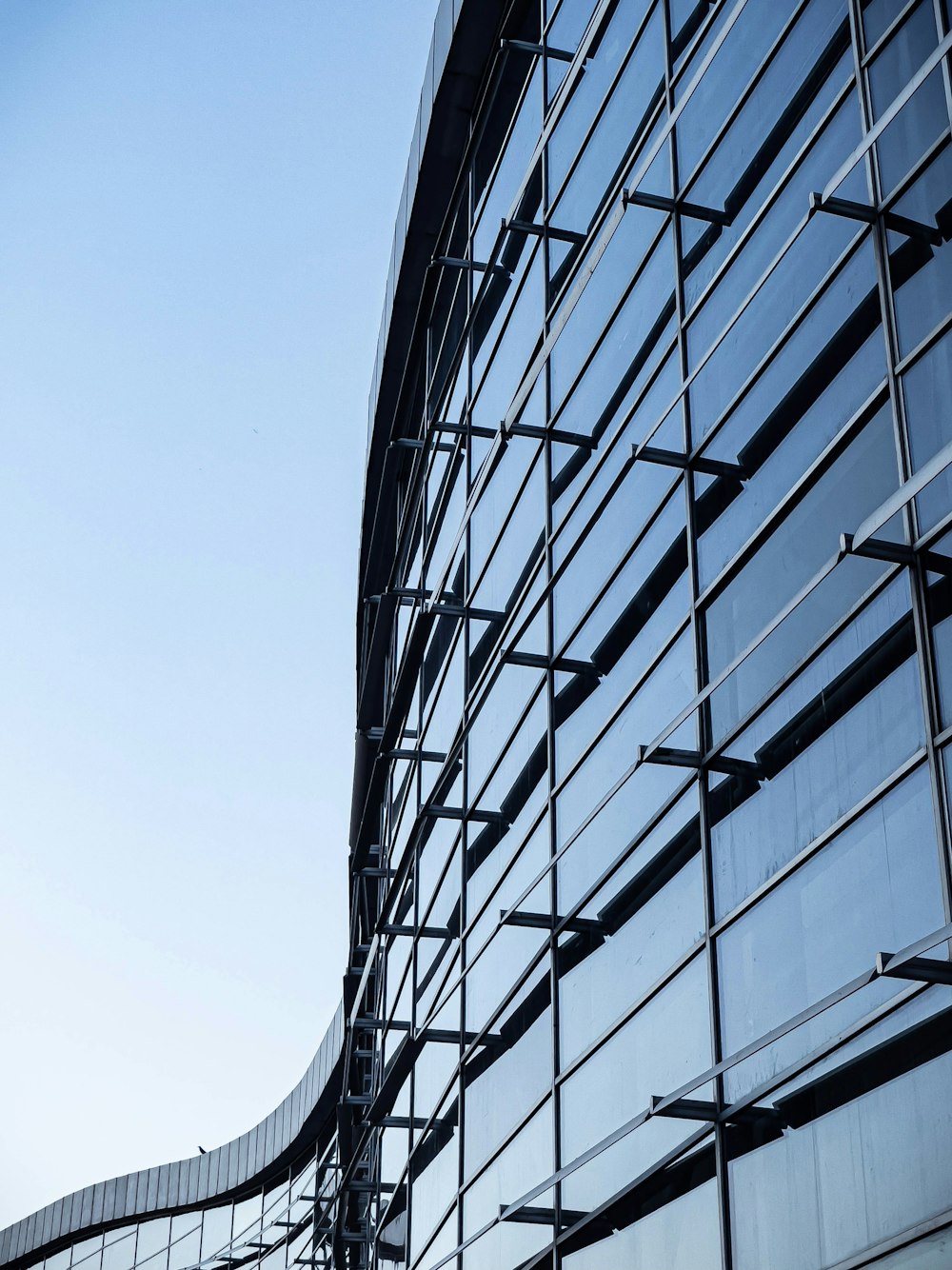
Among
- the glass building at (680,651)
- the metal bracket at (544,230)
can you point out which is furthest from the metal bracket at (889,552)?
the metal bracket at (544,230)

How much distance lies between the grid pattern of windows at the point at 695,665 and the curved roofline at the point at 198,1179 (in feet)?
39.0

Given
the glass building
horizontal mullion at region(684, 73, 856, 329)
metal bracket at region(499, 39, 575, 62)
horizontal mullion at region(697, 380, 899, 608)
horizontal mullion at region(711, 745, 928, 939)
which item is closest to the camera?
horizontal mullion at region(711, 745, 928, 939)

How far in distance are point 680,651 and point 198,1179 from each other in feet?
107

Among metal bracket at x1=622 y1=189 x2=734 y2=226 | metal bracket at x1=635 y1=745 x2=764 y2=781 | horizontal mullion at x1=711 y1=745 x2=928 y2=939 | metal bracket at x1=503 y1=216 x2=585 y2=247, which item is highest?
metal bracket at x1=503 y1=216 x2=585 y2=247

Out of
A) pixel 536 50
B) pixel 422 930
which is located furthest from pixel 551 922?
pixel 536 50

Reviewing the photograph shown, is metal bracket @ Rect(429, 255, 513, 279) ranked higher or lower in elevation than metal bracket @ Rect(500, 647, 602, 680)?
higher

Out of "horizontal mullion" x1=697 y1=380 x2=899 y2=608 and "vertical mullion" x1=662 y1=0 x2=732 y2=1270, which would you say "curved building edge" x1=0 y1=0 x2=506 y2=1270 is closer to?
"vertical mullion" x1=662 y1=0 x2=732 y2=1270

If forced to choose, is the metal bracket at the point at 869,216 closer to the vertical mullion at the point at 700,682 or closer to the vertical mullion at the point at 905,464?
the vertical mullion at the point at 905,464

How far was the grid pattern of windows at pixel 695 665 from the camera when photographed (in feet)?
26.0

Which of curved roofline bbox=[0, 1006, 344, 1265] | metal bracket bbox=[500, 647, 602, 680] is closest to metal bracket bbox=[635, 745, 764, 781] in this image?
metal bracket bbox=[500, 647, 602, 680]

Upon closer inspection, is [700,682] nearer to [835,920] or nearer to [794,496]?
[794,496]

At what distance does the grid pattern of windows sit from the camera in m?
7.93

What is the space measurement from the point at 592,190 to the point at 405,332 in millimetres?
7694

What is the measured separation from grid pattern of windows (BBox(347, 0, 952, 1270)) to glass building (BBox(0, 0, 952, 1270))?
0.03 metres
